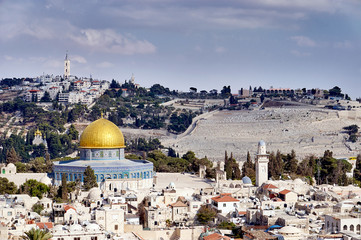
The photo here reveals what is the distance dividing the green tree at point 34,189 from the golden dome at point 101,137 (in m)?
5.75

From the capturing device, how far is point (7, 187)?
124ft

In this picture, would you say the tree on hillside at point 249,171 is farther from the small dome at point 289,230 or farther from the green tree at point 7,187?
the small dome at point 289,230

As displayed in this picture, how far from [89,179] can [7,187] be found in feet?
13.1

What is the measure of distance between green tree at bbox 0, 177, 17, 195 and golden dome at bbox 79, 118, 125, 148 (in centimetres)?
601

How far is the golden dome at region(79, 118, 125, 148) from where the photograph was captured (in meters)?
43.1

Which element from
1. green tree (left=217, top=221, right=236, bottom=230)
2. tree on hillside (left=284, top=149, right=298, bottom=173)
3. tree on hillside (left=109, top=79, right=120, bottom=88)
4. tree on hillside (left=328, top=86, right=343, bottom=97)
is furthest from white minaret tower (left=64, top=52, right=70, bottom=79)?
green tree (left=217, top=221, right=236, bottom=230)

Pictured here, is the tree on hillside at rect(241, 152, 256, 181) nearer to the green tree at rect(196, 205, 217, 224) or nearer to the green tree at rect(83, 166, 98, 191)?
the green tree at rect(83, 166, 98, 191)

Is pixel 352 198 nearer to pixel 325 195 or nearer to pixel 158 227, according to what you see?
pixel 325 195

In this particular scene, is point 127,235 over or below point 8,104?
below

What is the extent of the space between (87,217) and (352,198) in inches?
485

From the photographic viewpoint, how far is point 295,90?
115m

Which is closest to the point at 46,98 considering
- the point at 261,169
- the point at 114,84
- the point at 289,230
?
the point at 114,84

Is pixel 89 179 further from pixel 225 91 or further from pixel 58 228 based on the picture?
pixel 225 91

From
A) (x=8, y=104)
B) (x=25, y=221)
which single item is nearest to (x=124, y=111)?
(x=8, y=104)
